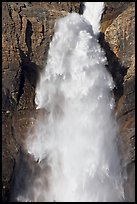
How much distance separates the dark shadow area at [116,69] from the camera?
104 ft

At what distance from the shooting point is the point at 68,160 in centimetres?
3064

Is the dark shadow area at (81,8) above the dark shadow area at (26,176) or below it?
above

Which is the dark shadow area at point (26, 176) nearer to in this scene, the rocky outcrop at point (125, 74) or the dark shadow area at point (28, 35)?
the rocky outcrop at point (125, 74)

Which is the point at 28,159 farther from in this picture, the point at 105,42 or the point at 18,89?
the point at 105,42

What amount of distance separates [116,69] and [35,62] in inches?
181

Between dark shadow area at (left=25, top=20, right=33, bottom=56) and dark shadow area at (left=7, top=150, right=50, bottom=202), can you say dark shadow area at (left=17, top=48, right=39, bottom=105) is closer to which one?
dark shadow area at (left=25, top=20, right=33, bottom=56)

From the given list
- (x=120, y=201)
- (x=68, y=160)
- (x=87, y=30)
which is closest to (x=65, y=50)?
(x=87, y=30)

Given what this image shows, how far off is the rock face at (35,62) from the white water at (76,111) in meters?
0.51

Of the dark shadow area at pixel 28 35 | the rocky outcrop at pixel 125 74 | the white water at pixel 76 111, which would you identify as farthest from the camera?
the rocky outcrop at pixel 125 74

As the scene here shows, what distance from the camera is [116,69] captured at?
32031 mm

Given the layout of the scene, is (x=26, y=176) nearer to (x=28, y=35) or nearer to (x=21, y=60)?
(x=21, y=60)

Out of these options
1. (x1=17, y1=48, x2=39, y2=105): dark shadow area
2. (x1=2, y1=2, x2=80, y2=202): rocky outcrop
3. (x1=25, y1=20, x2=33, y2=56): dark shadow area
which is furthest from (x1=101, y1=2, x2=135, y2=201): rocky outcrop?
(x1=25, y1=20, x2=33, y2=56): dark shadow area

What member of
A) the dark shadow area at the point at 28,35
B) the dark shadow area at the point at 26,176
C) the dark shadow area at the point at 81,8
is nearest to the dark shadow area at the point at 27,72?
the dark shadow area at the point at 28,35

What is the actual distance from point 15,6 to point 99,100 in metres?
6.85
